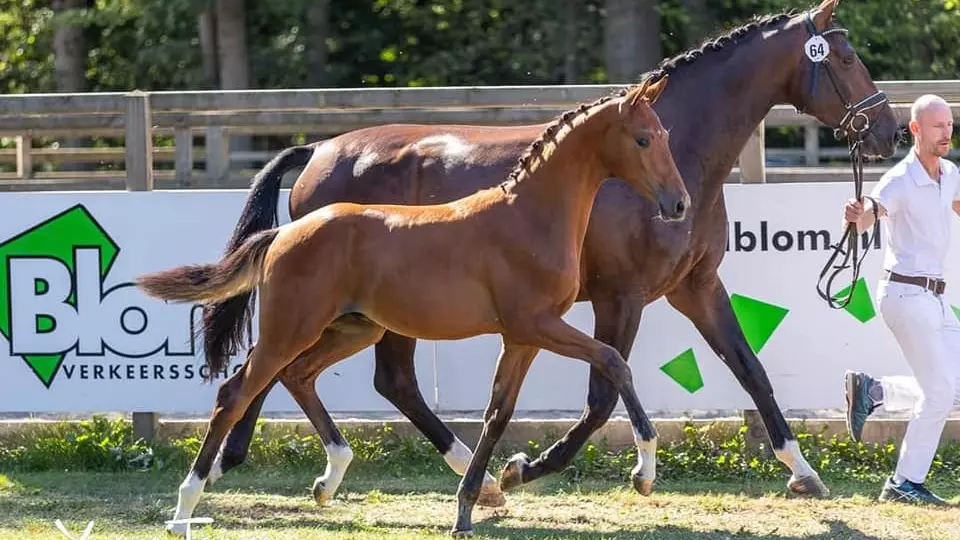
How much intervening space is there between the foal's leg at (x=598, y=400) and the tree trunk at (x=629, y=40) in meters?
8.77

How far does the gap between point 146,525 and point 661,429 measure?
276 cm

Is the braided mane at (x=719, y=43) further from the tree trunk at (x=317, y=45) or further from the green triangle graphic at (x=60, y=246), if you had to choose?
the tree trunk at (x=317, y=45)

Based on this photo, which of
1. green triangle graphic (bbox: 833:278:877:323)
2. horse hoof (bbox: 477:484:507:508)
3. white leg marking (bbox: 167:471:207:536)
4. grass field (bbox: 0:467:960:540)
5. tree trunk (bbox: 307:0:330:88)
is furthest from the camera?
tree trunk (bbox: 307:0:330:88)

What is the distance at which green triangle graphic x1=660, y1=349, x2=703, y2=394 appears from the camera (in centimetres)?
775

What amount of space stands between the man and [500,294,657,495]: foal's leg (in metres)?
1.05

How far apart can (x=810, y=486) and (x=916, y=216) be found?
133cm

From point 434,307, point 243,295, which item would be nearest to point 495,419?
point 434,307

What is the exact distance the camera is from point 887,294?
6.62 meters

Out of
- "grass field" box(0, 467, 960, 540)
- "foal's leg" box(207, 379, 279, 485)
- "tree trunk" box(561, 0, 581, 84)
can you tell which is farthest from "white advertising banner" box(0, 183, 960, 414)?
"tree trunk" box(561, 0, 581, 84)

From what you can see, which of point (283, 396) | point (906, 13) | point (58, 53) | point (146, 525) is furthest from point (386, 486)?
point (58, 53)

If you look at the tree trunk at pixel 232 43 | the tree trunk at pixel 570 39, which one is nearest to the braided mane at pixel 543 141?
the tree trunk at pixel 570 39

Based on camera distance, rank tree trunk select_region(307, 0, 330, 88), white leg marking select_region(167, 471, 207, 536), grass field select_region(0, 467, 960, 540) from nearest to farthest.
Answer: white leg marking select_region(167, 471, 207, 536)
grass field select_region(0, 467, 960, 540)
tree trunk select_region(307, 0, 330, 88)

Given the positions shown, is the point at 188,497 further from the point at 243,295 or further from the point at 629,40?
the point at 629,40

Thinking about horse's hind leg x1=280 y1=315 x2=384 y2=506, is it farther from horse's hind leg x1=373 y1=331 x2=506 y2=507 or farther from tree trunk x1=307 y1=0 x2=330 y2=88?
tree trunk x1=307 y1=0 x2=330 y2=88
